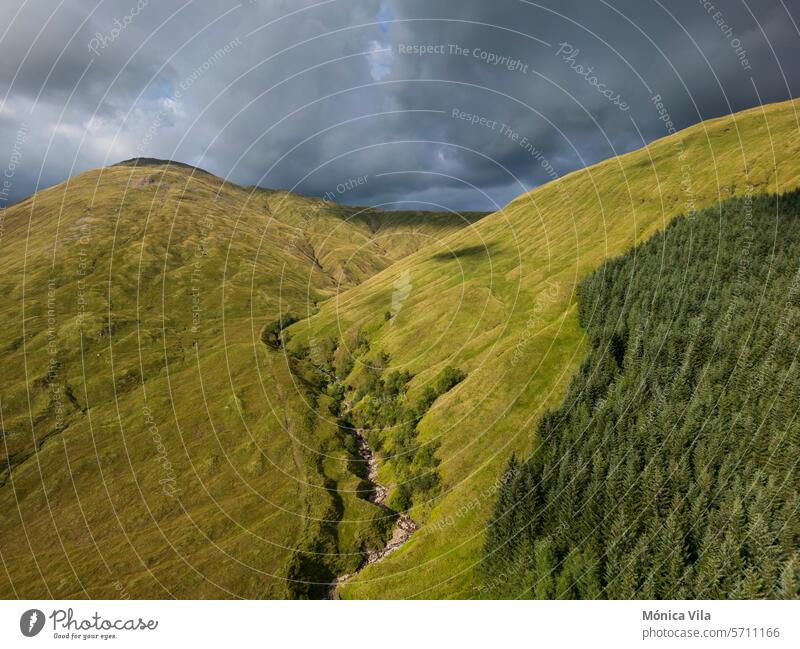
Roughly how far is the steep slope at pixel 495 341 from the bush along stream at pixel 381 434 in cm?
323

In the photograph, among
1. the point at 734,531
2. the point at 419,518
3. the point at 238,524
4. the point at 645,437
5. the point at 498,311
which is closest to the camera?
the point at 734,531

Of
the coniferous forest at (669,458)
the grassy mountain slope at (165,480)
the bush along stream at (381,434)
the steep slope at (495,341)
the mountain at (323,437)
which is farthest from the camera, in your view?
the bush along stream at (381,434)

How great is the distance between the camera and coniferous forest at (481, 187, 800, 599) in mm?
56000

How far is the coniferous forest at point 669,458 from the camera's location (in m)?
56.0

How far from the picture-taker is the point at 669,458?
73062 millimetres

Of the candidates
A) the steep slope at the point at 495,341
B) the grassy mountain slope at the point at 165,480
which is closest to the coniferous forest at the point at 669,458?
the steep slope at the point at 495,341

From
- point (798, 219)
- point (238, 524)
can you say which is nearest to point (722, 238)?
point (798, 219)

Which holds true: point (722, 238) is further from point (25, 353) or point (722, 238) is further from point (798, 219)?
point (25, 353)

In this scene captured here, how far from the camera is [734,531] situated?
57375 mm

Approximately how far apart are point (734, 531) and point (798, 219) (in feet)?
412

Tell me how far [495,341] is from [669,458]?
59470 millimetres

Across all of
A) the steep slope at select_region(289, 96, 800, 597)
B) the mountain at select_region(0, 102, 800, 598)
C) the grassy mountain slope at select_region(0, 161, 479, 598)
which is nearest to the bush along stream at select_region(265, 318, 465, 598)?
the mountain at select_region(0, 102, 800, 598)

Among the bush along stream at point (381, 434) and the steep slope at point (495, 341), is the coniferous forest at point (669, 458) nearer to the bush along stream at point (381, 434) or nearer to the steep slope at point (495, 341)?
the steep slope at point (495, 341)

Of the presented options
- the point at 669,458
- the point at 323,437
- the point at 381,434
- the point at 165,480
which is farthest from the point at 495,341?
the point at 165,480
